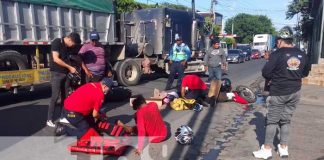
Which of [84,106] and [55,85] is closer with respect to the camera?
[84,106]

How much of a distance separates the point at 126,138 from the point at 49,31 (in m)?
5.24

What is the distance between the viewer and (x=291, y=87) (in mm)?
4480

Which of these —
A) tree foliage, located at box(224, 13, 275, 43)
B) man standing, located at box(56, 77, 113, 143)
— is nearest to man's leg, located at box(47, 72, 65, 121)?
man standing, located at box(56, 77, 113, 143)

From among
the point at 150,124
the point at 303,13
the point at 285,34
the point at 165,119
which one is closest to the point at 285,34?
the point at 285,34

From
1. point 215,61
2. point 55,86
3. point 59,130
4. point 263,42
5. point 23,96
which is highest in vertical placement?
point 215,61

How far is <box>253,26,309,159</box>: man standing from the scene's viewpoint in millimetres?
4473

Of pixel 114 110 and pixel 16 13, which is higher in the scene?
pixel 16 13

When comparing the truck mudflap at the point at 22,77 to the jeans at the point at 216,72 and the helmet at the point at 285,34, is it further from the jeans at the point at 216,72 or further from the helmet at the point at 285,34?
the helmet at the point at 285,34

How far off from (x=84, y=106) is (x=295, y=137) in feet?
11.6

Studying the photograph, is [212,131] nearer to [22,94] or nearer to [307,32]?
[22,94]

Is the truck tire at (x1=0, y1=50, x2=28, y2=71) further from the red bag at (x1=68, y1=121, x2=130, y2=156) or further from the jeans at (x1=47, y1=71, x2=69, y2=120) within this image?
the red bag at (x1=68, y1=121, x2=130, y2=156)

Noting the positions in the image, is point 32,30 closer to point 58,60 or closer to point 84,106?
point 58,60

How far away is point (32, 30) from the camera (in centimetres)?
880

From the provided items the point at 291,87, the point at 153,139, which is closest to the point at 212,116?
the point at 153,139
